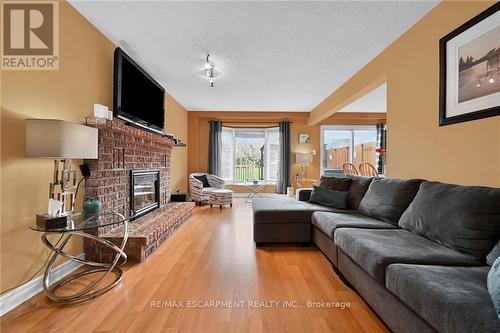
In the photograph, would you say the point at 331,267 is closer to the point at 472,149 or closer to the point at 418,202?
the point at 418,202

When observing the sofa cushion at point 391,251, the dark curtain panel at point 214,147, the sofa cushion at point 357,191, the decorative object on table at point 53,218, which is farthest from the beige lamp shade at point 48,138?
the dark curtain panel at point 214,147

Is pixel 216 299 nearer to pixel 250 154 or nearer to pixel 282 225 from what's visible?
pixel 282 225

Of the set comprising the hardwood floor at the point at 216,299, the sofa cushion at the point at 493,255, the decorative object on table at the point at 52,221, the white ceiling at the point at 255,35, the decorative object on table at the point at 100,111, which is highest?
the white ceiling at the point at 255,35

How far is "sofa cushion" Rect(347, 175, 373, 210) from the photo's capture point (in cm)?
303

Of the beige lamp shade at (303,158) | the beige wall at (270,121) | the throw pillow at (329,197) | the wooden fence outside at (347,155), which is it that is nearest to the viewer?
the throw pillow at (329,197)

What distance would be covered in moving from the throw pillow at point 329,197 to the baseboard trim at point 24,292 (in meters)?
3.03

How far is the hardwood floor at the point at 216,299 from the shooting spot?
1.54m

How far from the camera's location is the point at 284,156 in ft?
22.7

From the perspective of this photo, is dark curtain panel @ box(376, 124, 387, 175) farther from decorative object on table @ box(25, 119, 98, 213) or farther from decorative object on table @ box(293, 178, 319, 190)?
decorative object on table @ box(25, 119, 98, 213)

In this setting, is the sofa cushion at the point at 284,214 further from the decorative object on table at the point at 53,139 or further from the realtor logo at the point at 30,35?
the realtor logo at the point at 30,35

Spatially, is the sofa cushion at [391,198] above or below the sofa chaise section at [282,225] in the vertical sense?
above

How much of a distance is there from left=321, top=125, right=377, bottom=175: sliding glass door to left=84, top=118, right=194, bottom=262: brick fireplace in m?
4.95

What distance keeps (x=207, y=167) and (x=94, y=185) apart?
4440mm

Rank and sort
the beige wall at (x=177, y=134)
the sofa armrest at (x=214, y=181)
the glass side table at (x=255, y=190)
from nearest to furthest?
1. the beige wall at (x=177, y=134)
2. the sofa armrest at (x=214, y=181)
3. the glass side table at (x=255, y=190)
